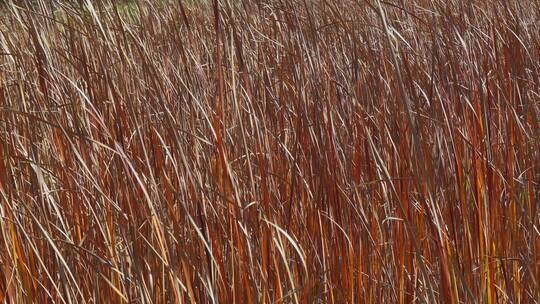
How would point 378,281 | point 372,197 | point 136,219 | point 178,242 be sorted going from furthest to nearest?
point 372,197, point 378,281, point 136,219, point 178,242

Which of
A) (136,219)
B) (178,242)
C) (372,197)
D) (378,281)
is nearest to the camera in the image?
(178,242)

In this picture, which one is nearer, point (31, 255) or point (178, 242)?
point (178, 242)

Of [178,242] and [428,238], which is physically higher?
[178,242]

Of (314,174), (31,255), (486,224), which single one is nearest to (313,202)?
(314,174)

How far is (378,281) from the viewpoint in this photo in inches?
48.3

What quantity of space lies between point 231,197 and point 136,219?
0.14 m

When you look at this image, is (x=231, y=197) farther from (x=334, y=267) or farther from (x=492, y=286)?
(x=492, y=286)

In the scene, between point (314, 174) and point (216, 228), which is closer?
point (216, 228)

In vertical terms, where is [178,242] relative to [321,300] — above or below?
above

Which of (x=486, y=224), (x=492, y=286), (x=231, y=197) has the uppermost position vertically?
(x=231, y=197)

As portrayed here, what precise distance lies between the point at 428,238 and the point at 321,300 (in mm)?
188

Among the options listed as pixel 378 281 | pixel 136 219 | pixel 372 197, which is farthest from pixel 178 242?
pixel 372 197

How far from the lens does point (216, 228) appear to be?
3.87 feet

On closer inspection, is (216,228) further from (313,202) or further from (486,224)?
(486,224)
